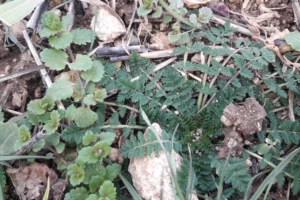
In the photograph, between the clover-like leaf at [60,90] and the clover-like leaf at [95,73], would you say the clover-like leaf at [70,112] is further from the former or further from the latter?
the clover-like leaf at [95,73]

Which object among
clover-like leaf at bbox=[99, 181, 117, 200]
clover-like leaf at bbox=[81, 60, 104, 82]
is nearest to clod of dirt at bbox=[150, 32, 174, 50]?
clover-like leaf at bbox=[81, 60, 104, 82]

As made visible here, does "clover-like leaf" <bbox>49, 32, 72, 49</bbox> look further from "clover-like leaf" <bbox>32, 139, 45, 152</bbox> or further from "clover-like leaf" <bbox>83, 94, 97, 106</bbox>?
"clover-like leaf" <bbox>32, 139, 45, 152</bbox>

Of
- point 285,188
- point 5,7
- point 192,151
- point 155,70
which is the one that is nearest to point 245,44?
point 155,70

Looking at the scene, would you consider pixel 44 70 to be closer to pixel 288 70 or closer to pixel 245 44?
pixel 245 44

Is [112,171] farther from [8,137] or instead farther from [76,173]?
[8,137]

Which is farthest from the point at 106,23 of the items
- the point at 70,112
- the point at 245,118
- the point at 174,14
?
the point at 245,118

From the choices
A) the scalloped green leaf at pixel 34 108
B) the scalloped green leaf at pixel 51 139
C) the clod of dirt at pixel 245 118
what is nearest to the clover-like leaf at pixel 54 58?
the scalloped green leaf at pixel 34 108
